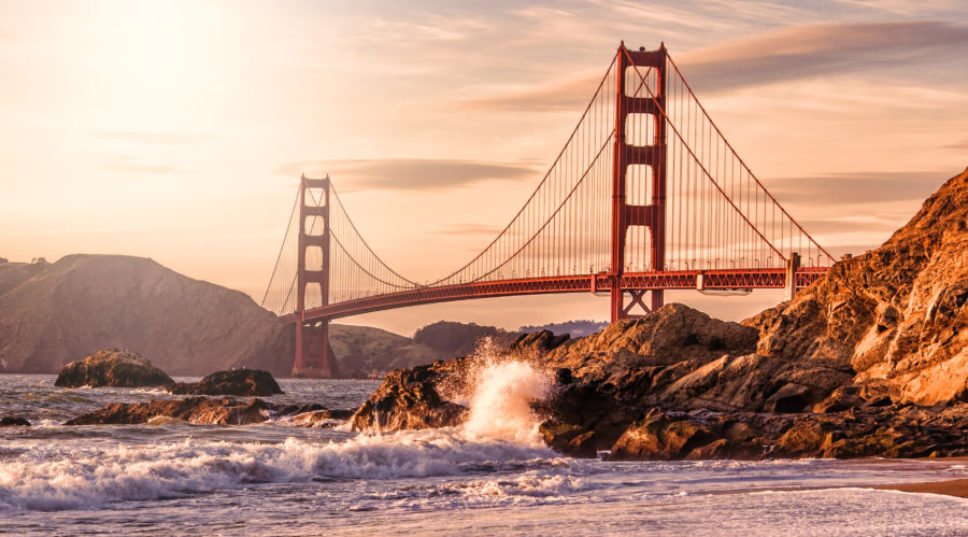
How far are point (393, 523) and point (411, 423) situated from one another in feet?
58.3

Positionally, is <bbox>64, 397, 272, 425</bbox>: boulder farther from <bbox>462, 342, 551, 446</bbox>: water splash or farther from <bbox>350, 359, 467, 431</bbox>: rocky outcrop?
<bbox>462, 342, 551, 446</bbox>: water splash

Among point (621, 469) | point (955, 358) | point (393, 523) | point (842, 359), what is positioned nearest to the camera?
point (393, 523)

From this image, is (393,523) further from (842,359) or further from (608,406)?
(842,359)

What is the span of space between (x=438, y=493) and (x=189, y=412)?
24321mm

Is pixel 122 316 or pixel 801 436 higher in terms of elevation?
pixel 122 316

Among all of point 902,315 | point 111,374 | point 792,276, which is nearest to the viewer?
point 902,315

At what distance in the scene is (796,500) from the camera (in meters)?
15.6

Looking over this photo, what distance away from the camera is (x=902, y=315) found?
31250mm

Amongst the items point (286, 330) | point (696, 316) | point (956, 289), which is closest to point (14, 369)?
point (286, 330)

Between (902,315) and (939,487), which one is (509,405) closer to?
(902,315)

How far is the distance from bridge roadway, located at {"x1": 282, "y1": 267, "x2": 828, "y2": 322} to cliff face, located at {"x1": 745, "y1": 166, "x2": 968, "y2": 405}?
16.3 m

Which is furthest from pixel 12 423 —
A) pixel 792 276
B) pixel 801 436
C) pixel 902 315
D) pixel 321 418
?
pixel 792 276

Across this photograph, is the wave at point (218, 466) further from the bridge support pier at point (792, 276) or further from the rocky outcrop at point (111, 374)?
the rocky outcrop at point (111, 374)

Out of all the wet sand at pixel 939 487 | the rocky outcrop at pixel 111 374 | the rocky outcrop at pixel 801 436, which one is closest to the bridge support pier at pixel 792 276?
the rocky outcrop at pixel 801 436
